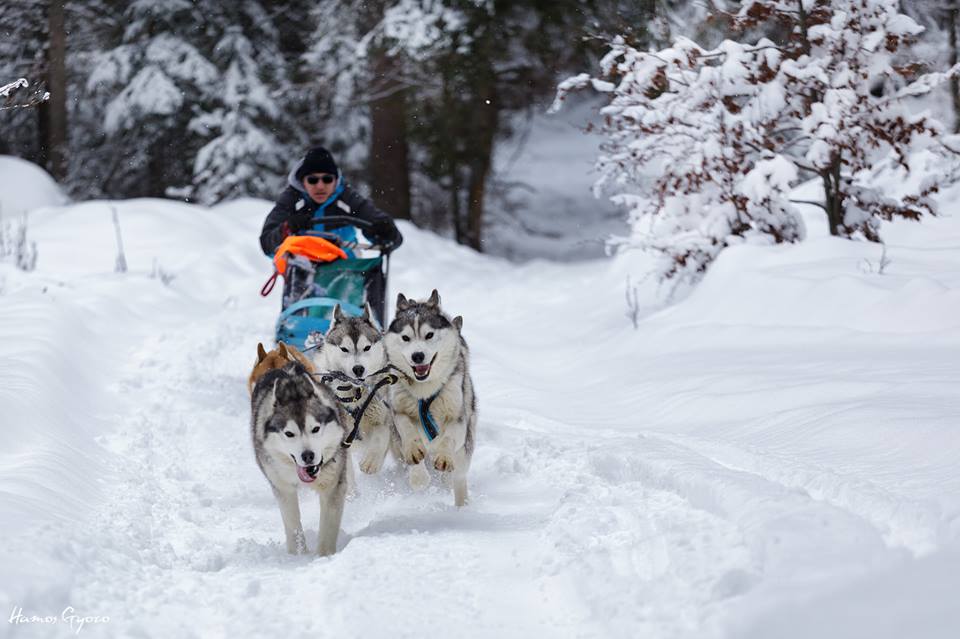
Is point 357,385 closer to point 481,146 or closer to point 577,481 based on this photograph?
point 577,481

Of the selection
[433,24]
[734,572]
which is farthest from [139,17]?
[734,572]

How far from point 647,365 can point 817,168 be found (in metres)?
2.46

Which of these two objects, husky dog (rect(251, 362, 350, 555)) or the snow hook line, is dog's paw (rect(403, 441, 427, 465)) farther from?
husky dog (rect(251, 362, 350, 555))

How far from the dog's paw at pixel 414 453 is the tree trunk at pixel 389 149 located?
14.1 meters

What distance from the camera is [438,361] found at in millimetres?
5152

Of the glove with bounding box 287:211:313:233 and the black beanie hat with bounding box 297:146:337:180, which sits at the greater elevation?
the black beanie hat with bounding box 297:146:337:180

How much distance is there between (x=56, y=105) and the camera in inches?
762

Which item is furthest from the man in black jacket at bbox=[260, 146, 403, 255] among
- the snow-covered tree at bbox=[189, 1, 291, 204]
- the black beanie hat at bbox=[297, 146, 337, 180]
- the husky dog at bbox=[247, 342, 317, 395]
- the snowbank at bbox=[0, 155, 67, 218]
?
the snow-covered tree at bbox=[189, 1, 291, 204]

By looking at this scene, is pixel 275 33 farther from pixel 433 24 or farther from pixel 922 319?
pixel 922 319

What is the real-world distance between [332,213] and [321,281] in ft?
3.23

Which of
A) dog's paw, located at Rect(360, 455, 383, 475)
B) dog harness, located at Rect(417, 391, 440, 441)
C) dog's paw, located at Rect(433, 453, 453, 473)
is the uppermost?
dog harness, located at Rect(417, 391, 440, 441)

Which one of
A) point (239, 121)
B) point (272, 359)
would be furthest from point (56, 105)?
point (272, 359)

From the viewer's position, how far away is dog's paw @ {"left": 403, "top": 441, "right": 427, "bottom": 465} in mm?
5004

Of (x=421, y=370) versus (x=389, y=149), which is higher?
(x=389, y=149)
